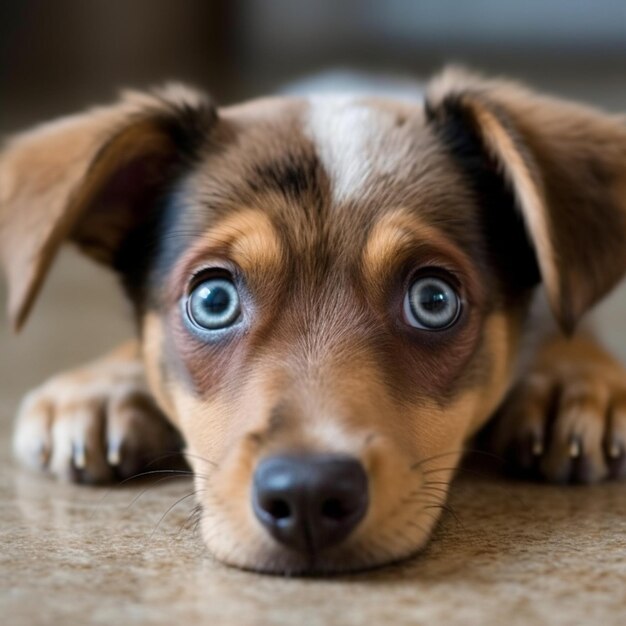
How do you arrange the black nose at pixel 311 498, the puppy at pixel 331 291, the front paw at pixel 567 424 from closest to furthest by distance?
the black nose at pixel 311 498
the puppy at pixel 331 291
the front paw at pixel 567 424

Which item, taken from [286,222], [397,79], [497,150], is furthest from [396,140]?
[397,79]

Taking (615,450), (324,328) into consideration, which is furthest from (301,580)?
(615,450)

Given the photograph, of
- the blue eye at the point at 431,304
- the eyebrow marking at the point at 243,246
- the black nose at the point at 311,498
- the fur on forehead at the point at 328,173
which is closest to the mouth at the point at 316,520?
the black nose at the point at 311,498

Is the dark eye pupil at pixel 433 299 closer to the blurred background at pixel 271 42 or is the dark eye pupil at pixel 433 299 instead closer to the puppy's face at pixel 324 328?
the puppy's face at pixel 324 328

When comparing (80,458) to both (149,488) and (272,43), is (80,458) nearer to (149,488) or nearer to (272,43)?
(149,488)

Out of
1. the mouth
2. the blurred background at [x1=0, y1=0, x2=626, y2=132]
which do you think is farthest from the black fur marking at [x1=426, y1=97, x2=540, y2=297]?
the blurred background at [x1=0, y1=0, x2=626, y2=132]

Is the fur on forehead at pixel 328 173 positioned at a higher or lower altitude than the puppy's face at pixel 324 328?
higher

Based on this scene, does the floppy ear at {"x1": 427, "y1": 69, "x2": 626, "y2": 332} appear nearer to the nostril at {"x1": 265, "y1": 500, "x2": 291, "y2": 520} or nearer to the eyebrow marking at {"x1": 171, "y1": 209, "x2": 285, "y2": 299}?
the eyebrow marking at {"x1": 171, "y1": 209, "x2": 285, "y2": 299}
